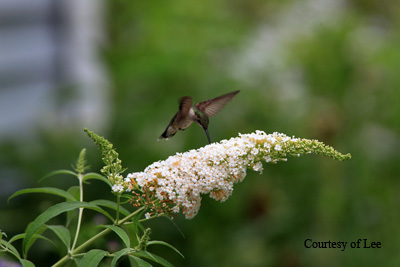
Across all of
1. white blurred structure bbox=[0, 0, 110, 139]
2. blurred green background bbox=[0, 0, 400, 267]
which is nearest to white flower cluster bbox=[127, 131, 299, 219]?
blurred green background bbox=[0, 0, 400, 267]

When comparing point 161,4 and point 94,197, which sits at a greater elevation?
point 161,4

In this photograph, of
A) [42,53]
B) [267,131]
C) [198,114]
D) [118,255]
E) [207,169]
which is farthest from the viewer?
[42,53]

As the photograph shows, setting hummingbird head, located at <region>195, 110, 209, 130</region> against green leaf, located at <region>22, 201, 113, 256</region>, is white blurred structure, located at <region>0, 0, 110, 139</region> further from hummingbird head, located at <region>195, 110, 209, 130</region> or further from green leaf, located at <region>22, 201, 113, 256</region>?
green leaf, located at <region>22, 201, 113, 256</region>

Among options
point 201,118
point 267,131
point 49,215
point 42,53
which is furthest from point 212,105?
point 42,53

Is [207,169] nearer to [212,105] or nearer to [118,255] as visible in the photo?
[118,255]

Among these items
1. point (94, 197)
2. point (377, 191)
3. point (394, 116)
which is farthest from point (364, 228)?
point (94, 197)

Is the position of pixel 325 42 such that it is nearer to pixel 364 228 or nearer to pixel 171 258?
pixel 364 228

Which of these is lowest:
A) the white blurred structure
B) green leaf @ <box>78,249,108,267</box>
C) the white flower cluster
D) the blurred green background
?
green leaf @ <box>78,249,108,267</box>
